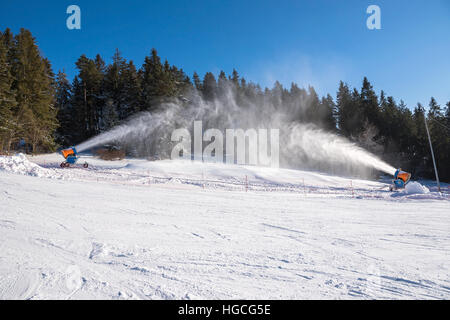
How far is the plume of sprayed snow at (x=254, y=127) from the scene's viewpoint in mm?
31625

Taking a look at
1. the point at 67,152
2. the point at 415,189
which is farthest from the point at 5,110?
the point at 415,189

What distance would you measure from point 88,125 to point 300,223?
45.1 metres

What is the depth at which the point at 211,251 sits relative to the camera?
423cm

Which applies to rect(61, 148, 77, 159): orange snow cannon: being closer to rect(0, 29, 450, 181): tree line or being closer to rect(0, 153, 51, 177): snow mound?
rect(0, 153, 51, 177): snow mound

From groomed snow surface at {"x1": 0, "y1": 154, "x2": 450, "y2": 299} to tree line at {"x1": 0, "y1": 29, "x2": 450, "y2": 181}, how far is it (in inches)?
989

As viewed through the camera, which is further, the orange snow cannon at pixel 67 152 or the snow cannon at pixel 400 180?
the orange snow cannon at pixel 67 152

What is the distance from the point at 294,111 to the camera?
50062 millimetres

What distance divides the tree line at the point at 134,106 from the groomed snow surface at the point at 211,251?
82.4 ft

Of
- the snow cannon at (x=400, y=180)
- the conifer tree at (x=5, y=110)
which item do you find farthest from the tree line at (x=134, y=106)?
the snow cannon at (x=400, y=180)

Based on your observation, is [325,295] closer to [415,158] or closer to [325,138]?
[325,138]

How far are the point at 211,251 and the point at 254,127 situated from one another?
137 feet

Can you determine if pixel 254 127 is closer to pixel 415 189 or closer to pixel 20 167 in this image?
pixel 415 189

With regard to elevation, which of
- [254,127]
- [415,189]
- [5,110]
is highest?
[254,127]

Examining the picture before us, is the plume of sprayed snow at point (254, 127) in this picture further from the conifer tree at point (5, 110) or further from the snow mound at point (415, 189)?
the snow mound at point (415, 189)
